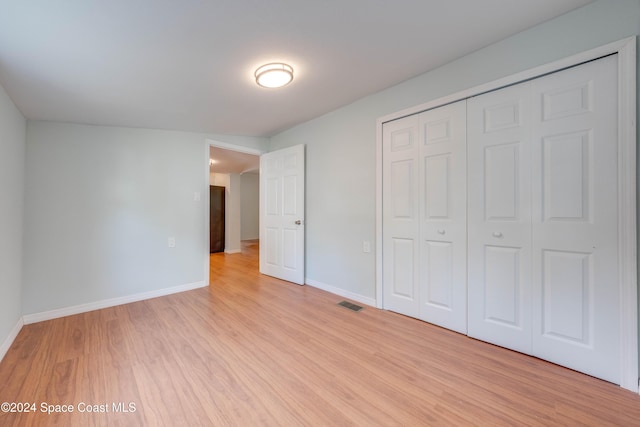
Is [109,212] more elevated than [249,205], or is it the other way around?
[249,205]

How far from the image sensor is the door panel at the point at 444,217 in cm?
209

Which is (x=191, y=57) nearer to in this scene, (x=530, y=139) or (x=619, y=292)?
(x=530, y=139)

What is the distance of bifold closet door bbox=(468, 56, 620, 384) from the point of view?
1502 millimetres

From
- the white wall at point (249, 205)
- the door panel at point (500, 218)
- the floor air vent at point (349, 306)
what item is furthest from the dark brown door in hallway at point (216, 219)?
the door panel at point (500, 218)

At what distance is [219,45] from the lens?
5.57 ft

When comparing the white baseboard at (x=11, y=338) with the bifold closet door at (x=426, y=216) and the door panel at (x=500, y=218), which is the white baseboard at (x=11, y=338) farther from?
the door panel at (x=500, y=218)

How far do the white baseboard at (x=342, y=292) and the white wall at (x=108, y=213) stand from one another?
61.8 inches

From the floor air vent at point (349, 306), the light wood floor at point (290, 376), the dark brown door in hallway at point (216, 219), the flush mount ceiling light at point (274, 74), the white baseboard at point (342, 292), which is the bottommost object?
the light wood floor at point (290, 376)

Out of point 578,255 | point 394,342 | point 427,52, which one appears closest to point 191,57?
point 427,52

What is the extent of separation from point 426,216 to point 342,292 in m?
1.39

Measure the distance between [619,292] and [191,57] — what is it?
3.11 metres

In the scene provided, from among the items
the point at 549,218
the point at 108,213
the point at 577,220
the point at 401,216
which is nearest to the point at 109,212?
the point at 108,213

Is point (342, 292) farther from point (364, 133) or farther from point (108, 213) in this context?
point (108, 213)

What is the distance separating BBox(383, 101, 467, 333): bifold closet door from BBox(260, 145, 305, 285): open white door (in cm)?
133
